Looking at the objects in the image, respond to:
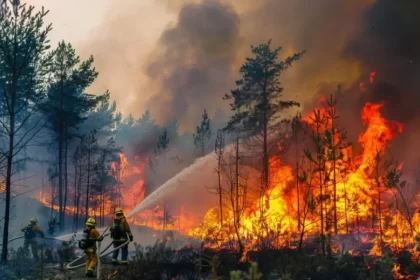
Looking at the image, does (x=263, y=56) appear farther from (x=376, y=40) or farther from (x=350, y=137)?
(x=376, y=40)

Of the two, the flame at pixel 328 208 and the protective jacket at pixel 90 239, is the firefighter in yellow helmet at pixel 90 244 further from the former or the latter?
the flame at pixel 328 208

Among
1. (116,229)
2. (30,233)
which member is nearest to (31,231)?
(30,233)

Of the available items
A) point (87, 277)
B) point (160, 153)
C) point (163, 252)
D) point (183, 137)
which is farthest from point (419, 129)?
point (183, 137)

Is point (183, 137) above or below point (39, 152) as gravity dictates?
above

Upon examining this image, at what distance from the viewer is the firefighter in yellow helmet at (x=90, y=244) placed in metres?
11.1

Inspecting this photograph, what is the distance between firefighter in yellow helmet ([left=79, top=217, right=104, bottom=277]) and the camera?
36.6 feet

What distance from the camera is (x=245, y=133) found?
29.1m

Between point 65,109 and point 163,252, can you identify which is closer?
point 163,252

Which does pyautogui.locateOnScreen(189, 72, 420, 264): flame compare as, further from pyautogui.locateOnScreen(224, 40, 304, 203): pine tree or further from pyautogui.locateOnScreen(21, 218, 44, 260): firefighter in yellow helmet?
pyautogui.locateOnScreen(21, 218, 44, 260): firefighter in yellow helmet

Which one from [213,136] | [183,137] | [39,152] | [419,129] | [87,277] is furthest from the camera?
[183,137]

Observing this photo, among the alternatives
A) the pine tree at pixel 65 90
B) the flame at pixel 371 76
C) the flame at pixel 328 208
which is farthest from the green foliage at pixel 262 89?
the pine tree at pixel 65 90

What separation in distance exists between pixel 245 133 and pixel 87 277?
1910 cm

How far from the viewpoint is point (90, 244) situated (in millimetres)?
11234

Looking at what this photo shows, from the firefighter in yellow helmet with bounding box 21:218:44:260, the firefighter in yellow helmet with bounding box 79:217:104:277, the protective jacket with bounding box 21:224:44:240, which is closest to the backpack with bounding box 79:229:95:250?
the firefighter in yellow helmet with bounding box 79:217:104:277
